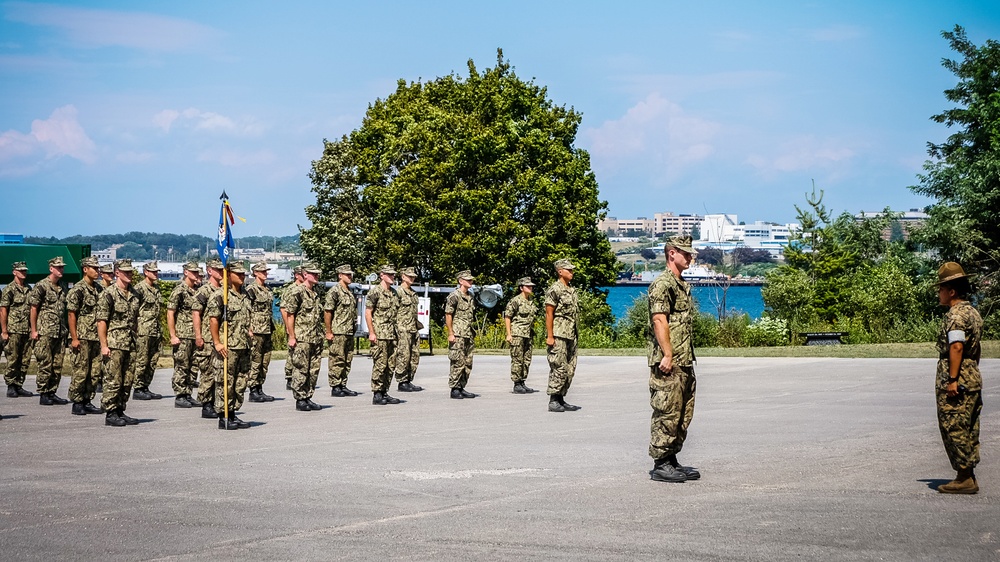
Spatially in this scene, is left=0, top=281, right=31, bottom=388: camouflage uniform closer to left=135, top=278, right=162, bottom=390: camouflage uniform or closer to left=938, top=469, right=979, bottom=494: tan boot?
left=135, top=278, right=162, bottom=390: camouflage uniform

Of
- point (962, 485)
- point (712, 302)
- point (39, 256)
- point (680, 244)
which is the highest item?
point (39, 256)

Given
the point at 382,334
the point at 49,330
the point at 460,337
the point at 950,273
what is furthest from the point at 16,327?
the point at 950,273

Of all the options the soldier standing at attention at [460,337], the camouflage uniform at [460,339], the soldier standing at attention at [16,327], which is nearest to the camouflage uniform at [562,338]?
the soldier standing at attention at [460,337]

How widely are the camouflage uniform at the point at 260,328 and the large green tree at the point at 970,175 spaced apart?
3035 centimetres

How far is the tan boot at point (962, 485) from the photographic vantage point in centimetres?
938

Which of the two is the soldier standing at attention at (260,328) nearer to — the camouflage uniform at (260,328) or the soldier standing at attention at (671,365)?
the camouflage uniform at (260,328)

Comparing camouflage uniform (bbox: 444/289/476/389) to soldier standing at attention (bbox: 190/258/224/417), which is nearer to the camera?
soldier standing at attention (bbox: 190/258/224/417)

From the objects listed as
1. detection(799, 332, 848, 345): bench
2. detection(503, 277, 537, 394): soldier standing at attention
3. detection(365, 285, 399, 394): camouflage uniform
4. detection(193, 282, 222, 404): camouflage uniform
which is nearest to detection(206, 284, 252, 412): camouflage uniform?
detection(193, 282, 222, 404): camouflage uniform

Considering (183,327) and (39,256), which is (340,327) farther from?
(39,256)

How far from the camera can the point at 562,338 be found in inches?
664

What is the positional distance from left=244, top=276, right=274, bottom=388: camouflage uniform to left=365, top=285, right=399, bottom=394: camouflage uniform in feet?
5.48

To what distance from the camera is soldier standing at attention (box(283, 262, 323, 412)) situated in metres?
17.5

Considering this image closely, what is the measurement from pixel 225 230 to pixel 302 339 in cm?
369

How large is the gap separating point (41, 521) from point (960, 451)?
7494 millimetres
